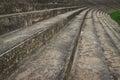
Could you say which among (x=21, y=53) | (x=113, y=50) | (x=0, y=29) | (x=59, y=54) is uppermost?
(x=0, y=29)

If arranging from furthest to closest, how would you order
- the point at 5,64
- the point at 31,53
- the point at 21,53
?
the point at 31,53 → the point at 21,53 → the point at 5,64

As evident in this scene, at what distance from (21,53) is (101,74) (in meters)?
0.85

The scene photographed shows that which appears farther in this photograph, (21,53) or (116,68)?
(116,68)

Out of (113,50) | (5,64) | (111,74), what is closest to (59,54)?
(111,74)

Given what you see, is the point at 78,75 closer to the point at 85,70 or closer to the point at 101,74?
the point at 85,70

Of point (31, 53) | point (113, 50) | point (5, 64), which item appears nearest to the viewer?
point (5, 64)

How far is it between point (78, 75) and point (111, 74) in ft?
1.22


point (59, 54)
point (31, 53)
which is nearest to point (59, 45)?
point (59, 54)

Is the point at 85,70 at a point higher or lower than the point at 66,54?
lower

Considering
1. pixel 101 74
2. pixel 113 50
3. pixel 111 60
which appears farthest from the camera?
pixel 113 50

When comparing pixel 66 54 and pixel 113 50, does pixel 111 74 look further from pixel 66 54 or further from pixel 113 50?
pixel 113 50

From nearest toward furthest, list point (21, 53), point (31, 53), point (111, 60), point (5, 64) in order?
1. point (5, 64)
2. point (21, 53)
3. point (31, 53)
4. point (111, 60)

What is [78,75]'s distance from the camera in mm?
1451

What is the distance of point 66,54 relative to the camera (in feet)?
5.57
